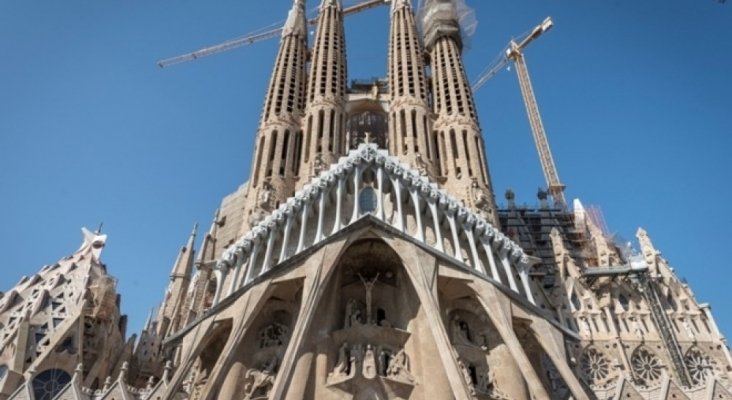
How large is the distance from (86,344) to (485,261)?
16.4m

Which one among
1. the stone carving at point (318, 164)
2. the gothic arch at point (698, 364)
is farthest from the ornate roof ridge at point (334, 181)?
the gothic arch at point (698, 364)

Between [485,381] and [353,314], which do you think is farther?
[353,314]

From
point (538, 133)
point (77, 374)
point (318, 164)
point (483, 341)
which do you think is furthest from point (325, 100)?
point (538, 133)

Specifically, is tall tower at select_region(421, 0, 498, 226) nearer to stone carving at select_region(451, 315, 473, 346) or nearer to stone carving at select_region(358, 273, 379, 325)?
stone carving at select_region(451, 315, 473, 346)

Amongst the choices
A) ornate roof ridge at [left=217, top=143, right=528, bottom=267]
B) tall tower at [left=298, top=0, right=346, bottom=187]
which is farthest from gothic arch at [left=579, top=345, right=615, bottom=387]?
tall tower at [left=298, top=0, right=346, bottom=187]

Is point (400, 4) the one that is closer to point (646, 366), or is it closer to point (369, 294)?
point (369, 294)

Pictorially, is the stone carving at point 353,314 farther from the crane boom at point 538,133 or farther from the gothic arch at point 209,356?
the crane boom at point 538,133

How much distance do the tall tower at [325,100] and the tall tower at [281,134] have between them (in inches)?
26.4

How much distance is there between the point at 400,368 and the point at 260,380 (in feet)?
15.2

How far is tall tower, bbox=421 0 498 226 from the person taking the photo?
80.6 ft

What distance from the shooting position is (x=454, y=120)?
1097 inches

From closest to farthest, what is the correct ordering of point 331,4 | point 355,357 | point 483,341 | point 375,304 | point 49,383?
point 355,357 < point 483,341 < point 375,304 < point 49,383 < point 331,4

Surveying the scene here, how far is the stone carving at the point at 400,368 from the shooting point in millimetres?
17891

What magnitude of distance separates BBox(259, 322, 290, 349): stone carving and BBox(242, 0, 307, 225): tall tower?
4718 millimetres
